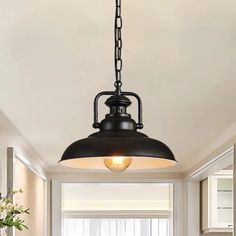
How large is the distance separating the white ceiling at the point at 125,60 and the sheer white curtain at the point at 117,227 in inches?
197

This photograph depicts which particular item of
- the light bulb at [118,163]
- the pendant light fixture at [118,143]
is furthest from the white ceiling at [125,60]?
the light bulb at [118,163]

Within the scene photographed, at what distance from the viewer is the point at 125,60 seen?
2.92m

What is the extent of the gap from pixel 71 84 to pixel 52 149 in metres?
2.82

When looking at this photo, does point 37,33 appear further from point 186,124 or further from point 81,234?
point 81,234

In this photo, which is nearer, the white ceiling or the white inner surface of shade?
the white ceiling

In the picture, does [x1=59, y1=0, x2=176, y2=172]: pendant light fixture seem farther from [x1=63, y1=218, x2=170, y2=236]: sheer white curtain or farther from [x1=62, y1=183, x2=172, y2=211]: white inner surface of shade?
[x1=63, y1=218, x2=170, y2=236]: sheer white curtain

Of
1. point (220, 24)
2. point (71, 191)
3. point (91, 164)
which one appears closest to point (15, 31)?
point (91, 164)

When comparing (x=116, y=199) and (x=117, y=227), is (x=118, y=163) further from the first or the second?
(x=117, y=227)

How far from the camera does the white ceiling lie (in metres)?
2.29

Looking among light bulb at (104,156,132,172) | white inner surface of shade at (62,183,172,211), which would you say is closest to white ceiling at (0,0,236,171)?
light bulb at (104,156,132,172)

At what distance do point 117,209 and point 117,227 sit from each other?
15.2 inches

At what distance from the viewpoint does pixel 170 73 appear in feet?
10.5

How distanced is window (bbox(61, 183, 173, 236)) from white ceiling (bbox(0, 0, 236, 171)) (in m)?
4.69

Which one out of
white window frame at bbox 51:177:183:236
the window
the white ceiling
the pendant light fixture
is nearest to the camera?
the pendant light fixture
